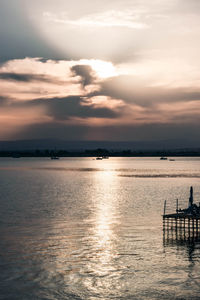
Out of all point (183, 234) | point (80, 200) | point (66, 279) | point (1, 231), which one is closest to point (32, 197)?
point (80, 200)

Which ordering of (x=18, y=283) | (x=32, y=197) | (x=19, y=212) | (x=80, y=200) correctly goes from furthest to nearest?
(x=32, y=197)
(x=80, y=200)
(x=19, y=212)
(x=18, y=283)

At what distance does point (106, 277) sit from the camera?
2453 cm

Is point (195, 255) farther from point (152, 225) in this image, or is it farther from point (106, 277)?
point (152, 225)

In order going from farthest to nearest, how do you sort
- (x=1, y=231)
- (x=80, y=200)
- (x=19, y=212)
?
(x=80, y=200), (x=19, y=212), (x=1, y=231)

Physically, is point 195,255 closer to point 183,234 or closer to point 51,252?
point 183,234

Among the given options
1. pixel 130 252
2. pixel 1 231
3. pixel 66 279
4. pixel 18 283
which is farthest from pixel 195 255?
pixel 1 231

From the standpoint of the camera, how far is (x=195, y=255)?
98.3 feet

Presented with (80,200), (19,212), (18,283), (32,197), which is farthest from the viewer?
(32,197)

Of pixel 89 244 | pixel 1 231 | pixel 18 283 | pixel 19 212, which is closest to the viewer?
pixel 18 283

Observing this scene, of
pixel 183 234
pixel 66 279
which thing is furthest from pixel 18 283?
pixel 183 234

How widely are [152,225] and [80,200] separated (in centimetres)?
2877

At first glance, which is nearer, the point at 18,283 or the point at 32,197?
the point at 18,283

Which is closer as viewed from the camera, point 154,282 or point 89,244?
point 154,282

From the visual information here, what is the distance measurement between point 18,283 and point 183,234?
20629 millimetres
